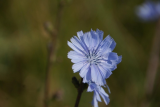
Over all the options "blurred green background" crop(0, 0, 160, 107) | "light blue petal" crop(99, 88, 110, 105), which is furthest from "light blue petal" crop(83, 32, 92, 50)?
"blurred green background" crop(0, 0, 160, 107)

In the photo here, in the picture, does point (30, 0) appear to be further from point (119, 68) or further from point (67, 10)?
point (119, 68)

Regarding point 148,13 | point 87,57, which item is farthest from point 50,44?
point 148,13

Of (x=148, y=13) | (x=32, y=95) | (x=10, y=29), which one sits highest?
(x=10, y=29)

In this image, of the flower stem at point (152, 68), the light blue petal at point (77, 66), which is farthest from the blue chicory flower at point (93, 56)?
the flower stem at point (152, 68)

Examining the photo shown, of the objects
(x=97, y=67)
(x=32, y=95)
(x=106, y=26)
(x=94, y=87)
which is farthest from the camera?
(x=106, y=26)

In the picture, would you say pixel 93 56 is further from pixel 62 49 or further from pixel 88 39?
pixel 62 49

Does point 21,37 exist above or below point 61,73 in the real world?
above

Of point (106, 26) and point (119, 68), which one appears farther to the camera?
point (106, 26)

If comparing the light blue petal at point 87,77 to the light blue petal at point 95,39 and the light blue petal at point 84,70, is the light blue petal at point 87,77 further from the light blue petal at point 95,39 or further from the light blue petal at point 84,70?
the light blue petal at point 95,39
